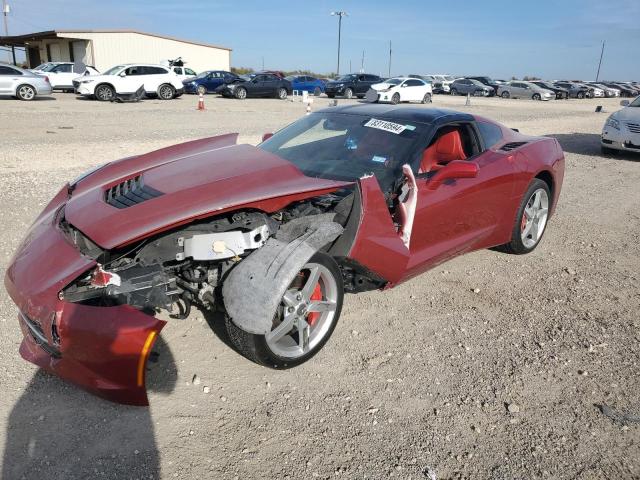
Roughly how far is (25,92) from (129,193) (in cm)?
2003

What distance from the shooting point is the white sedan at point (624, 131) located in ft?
32.7

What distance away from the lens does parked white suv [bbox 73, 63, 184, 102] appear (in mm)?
20500

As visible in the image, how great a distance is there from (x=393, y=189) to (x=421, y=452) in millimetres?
1731

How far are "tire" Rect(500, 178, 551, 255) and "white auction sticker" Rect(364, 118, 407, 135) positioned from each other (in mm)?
1439

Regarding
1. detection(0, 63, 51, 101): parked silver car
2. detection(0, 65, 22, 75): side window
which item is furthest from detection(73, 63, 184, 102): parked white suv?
detection(0, 65, 22, 75): side window

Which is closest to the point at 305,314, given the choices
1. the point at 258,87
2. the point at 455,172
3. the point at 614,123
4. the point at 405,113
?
the point at 455,172

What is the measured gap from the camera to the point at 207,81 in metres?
27.4

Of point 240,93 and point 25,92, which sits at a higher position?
point 25,92

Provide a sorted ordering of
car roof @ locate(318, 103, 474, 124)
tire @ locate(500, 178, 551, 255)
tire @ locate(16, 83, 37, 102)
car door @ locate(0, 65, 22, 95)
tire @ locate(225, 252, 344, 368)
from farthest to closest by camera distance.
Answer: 1. tire @ locate(16, 83, 37, 102)
2. car door @ locate(0, 65, 22, 95)
3. tire @ locate(500, 178, 551, 255)
4. car roof @ locate(318, 103, 474, 124)
5. tire @ locate(225, 252, 344, 368)

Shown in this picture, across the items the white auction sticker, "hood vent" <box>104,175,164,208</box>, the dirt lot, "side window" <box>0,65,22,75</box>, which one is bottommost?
the dirt lot

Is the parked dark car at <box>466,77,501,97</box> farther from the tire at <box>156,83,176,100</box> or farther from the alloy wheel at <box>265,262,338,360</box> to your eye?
the alloy wheel at <box>265,262,338,360</box>

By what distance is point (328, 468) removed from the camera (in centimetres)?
233

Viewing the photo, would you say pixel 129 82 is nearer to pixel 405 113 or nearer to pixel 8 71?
pixel 8 71

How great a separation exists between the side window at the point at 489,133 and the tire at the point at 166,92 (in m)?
20.3
